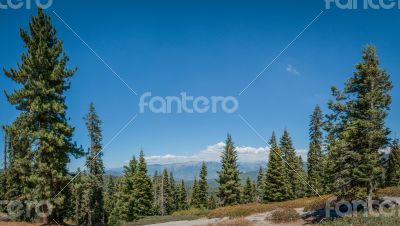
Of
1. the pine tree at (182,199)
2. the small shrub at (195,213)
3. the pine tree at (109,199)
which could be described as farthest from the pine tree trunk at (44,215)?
the pine tree at (182,199)

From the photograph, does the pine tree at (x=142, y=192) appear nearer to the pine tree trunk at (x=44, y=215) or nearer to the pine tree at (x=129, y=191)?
the pine tree at (x=129, y=191)

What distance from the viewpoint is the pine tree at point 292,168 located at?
234 ft

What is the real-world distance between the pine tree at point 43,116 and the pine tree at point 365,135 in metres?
20.3

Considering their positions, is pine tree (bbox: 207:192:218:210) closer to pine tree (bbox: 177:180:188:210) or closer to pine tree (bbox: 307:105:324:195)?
pine tree (bbox: 177:180:188:210)

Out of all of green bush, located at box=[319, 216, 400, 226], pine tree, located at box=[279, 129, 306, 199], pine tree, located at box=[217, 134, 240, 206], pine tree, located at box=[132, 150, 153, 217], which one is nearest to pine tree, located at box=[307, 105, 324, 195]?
pine tree, located at box=[279, 129, 306, 199]

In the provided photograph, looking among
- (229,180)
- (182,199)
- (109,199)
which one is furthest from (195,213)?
(109,199)

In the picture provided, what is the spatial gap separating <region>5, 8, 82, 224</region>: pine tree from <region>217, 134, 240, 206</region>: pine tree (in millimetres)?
39897

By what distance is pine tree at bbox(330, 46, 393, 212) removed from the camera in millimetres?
25812

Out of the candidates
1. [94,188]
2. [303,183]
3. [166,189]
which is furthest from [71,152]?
[166,189]

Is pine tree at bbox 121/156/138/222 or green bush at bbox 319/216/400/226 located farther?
pine tree at bbox 121/156/138/222

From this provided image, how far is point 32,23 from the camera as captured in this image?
1036 inches

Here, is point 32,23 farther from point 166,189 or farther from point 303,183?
point 166,189

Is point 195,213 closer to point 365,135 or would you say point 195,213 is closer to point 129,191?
point 129,191

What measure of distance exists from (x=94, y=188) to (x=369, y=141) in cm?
4727
